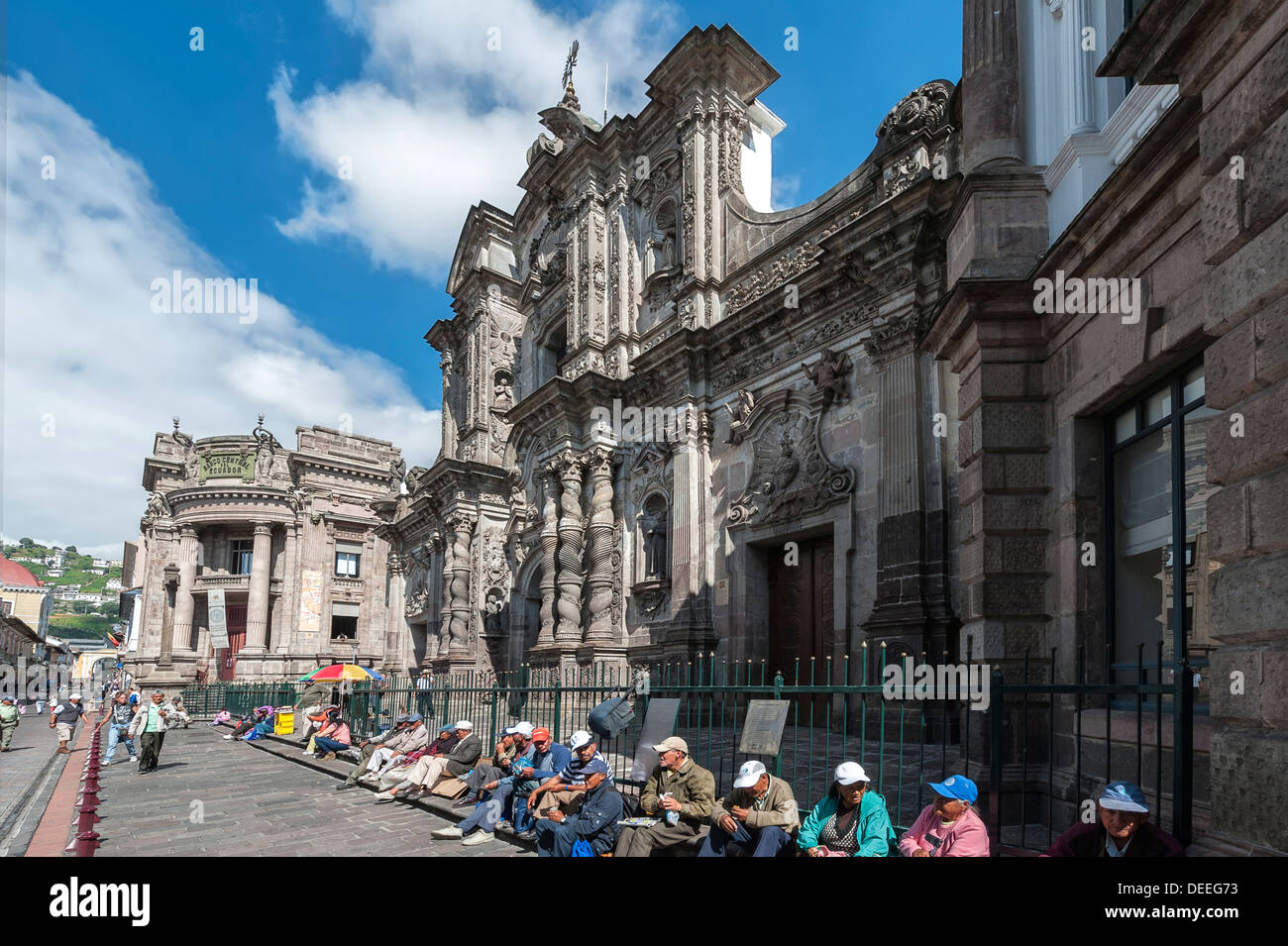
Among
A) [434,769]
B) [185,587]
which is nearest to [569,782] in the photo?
[434,769]

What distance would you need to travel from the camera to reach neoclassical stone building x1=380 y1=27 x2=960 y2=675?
12570 mm

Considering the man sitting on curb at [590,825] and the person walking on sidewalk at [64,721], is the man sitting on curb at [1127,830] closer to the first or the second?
the man sitting on curb at [590,825]

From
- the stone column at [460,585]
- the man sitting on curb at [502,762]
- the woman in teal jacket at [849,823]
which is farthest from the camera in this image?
the stone column at [460,585]

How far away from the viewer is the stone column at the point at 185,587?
4081cm

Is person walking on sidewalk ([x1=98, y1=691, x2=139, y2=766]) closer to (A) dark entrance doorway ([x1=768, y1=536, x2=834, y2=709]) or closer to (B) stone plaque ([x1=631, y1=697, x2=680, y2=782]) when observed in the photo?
(A) dark entrance doorway ([x1=768, y1=536, x2=834, y2=709])

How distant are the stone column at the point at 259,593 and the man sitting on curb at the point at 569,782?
3609 centimetres

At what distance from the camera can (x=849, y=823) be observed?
534cm

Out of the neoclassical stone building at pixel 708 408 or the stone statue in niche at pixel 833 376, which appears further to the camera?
the stone statue in niche at pixel 833 376

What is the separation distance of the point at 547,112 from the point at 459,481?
35.3 ft

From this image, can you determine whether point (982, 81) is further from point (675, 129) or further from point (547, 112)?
point (547, 112)

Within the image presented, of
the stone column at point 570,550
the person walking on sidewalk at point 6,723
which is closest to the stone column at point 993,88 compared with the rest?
the stone column at point 570,550

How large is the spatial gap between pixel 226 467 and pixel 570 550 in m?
30.2
